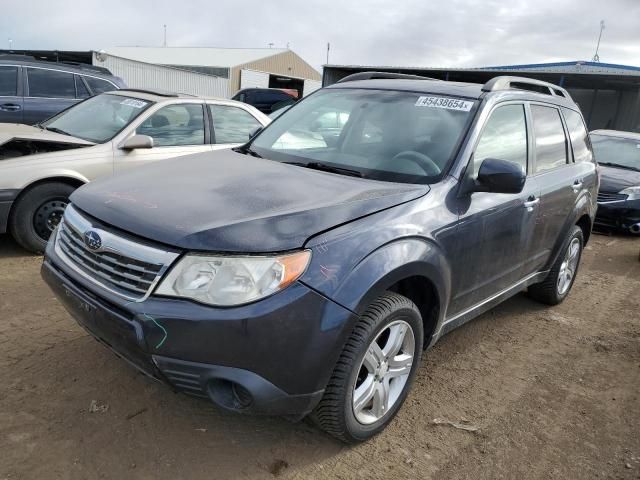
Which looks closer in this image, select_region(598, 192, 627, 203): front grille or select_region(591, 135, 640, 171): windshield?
select_region(598, 192, 627, 203): front grille

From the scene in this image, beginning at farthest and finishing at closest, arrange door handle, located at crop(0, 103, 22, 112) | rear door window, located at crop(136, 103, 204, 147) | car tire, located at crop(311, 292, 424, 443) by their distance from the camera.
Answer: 1. door handle, located at crop(0, 103, 22, 112)
2. rear door window, located at crop(136, 103, 204, 147)
3. car tire, located at crop(311, 292, 424, 443)

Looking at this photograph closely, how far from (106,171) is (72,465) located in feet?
11.3

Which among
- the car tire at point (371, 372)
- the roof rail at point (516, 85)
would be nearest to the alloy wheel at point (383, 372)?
the car tire at point (371, 372)

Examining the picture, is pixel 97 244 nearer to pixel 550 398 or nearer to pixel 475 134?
pixel 475 134

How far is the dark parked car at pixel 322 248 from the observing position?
2.15 meters

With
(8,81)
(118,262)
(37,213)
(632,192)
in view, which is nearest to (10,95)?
(8,81)

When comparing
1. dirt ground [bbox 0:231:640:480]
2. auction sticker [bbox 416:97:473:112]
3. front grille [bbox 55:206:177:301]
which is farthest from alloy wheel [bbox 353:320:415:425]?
auction sticker [bbox 416:97:473:112]

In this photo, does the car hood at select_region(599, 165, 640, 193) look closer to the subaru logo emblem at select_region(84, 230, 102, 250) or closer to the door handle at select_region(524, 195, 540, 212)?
the door handle at select_region(524, 195, 540, 212)

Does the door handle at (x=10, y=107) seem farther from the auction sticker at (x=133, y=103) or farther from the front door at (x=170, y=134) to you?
the front door at (x=170, y=134)

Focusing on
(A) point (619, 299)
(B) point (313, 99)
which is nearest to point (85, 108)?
(B) point (313, 99)

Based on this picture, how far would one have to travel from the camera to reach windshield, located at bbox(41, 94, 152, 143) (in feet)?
18.1

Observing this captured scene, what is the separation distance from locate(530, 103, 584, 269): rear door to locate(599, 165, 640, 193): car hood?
4.52m

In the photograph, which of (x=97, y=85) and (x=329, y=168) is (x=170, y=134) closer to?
(x=329, y=168)

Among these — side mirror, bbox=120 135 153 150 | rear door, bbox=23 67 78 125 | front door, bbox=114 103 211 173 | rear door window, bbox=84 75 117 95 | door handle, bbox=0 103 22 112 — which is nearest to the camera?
side mirror, bbox=120 135 153 150
